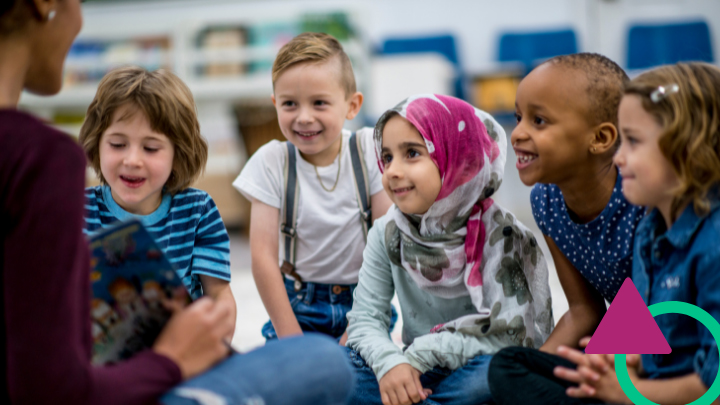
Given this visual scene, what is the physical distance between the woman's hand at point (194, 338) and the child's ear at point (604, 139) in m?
0.71

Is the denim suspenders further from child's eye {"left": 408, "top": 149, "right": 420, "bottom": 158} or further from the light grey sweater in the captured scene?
child's eye {"left": 408, "top": 149, "right": 420, "bottom": 158}

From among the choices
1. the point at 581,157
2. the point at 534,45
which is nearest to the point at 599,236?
the point at 581,157

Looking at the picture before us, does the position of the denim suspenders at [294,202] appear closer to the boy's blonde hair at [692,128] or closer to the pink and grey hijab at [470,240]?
the pink and grey hijab at [470,240]

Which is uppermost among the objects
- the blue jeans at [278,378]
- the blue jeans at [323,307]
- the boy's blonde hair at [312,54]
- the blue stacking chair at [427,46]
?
the blue stacking chair at [427,46]

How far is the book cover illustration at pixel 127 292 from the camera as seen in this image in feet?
2.47

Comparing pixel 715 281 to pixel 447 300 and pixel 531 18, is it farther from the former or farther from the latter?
pixel 531 18

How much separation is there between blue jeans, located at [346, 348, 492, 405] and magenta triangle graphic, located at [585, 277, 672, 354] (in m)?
0.22

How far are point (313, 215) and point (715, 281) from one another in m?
0.92

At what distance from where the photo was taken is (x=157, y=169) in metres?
1.18

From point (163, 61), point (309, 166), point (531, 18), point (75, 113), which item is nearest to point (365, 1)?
point (531, 18)

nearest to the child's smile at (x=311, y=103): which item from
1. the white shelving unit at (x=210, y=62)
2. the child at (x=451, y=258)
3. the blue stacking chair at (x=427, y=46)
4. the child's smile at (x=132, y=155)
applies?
the child at (x=451, y=258)

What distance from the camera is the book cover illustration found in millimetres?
754

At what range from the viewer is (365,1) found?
499cm

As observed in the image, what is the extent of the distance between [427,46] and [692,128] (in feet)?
13.1
